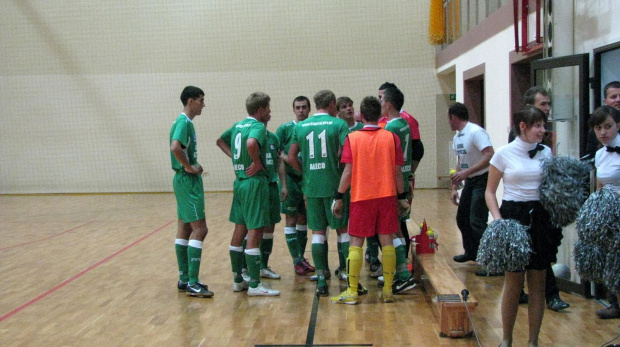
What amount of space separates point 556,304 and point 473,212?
57.2 inches

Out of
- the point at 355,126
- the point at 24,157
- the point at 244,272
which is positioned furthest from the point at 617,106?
the point at 24,157

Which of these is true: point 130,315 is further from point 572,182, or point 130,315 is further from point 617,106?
point 617,106

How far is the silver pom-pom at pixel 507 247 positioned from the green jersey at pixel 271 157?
236 centimetres

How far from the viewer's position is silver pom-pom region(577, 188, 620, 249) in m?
3.33

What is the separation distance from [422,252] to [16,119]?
12192 millimetres

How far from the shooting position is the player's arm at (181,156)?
5.09 m

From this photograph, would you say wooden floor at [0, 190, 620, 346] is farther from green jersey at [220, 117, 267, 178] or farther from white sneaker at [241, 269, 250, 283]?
green jersey at [220, 117, 267, 178]

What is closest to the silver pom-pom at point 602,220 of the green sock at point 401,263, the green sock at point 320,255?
the green sock at point 401,263

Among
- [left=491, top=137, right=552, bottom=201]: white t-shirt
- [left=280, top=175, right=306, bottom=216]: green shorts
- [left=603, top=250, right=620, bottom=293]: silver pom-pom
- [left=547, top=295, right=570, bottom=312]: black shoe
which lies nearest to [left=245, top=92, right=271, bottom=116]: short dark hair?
[left=280, top=175, right=306, bottom=216]: green shorts

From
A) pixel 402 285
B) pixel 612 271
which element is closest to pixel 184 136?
pixel 402 285

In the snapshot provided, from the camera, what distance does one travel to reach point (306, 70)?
1434 centimetres

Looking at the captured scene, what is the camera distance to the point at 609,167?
3693 mm

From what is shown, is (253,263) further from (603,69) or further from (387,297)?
(603,69)

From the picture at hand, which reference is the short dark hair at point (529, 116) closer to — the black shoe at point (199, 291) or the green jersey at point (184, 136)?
the green jersey at point (184, 136)
